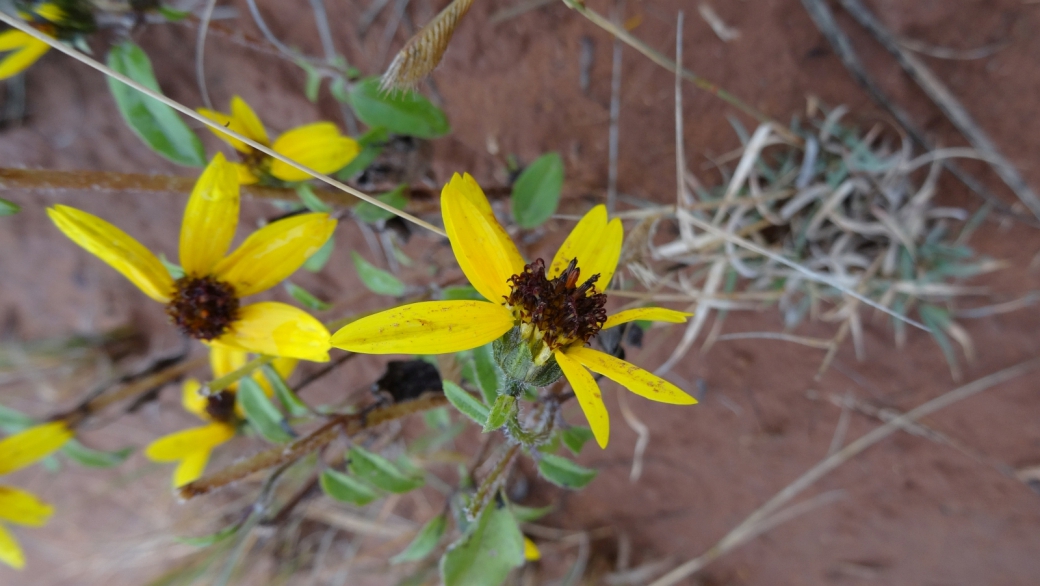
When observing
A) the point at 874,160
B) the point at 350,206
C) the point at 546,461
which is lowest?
the point at 546,461

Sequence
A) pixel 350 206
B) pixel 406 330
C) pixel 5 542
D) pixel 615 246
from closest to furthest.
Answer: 1. pixel 406 330
2. pixel 615 246
3. pixel 350 206
4. pixel 5 542

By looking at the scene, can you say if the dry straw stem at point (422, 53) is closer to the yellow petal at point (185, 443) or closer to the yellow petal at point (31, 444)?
the yellow petal at point (185, 443)

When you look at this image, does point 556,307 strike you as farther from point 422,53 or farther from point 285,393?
point 285,393

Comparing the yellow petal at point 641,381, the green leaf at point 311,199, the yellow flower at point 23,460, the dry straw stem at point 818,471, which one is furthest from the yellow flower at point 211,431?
the dry straw stem at point 818,471

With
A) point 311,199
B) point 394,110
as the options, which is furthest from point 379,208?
point 394,110

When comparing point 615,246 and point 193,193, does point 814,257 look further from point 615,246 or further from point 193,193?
point 193,193

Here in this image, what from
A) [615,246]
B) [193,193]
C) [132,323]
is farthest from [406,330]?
[132,323]

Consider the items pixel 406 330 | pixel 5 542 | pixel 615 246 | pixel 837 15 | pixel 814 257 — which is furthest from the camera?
pixel 814 257
